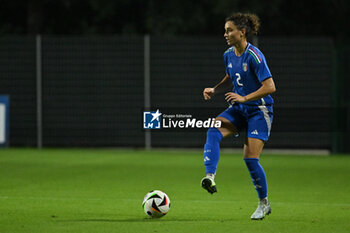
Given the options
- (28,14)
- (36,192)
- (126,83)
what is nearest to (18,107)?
(126,83)

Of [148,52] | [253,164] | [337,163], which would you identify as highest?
[148,52]

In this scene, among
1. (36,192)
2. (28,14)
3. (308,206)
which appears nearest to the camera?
(308,206)

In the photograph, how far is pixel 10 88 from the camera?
1908 cm

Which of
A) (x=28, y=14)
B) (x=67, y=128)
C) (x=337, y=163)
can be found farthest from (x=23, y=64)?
(x=337, y=163)

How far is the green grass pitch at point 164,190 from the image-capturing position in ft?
25.6

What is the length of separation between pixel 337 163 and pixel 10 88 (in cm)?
841

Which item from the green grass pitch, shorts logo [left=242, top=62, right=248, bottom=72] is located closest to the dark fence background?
the green grass pitch

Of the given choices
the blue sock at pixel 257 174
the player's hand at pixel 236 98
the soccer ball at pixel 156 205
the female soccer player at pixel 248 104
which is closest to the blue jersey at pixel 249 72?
the female soccer player at pixel 248 104

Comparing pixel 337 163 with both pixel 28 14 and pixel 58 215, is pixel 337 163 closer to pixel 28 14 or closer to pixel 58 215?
pixel 58 215

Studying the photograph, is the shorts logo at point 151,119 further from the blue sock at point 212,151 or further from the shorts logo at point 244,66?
the shorts logo at point 244,66

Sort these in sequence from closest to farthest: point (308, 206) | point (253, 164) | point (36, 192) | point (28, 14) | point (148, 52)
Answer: point (253, 164), point (308, 206), point (36, 192), point (148, 52), point (28, 14)

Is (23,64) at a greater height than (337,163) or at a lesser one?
greater

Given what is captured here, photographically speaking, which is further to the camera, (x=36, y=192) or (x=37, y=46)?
(x=37, y=46)

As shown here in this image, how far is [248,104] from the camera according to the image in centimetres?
801
